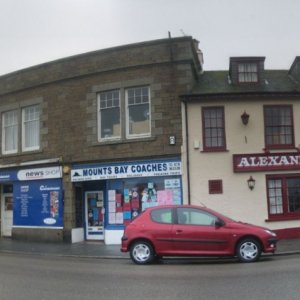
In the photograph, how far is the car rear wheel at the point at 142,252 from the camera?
13391 mm

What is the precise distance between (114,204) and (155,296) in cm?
1189

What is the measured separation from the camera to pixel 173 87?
1955 cm

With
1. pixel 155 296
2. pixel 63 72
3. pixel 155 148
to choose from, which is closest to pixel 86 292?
pixel 155 296

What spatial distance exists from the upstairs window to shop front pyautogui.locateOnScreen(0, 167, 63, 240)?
8.57 metres

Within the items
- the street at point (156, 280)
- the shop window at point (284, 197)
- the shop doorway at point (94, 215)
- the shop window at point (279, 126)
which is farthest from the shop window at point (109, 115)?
the street at point (156, 280)

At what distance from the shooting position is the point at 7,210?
80.7 feet

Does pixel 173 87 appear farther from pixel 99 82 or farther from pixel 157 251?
pixel 157 251

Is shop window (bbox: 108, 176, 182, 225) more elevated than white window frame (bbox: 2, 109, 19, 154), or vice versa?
white window frame (bbox: 2, 109, 19, 154)

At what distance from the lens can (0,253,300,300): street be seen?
862 centimetres

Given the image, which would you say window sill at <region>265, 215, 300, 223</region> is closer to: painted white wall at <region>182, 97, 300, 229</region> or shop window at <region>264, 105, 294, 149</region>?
painted white wall at <region>182, 97, 300, 229</region>

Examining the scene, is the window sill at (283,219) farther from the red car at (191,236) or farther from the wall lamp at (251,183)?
the red car at (191,236)

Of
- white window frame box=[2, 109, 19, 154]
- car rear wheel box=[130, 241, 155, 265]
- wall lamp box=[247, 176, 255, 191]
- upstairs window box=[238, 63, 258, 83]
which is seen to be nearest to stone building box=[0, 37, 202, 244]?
white window frame box=[2, 109, 19, 154]

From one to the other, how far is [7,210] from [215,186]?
11.2 m

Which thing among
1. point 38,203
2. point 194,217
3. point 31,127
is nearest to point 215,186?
point 194,217
